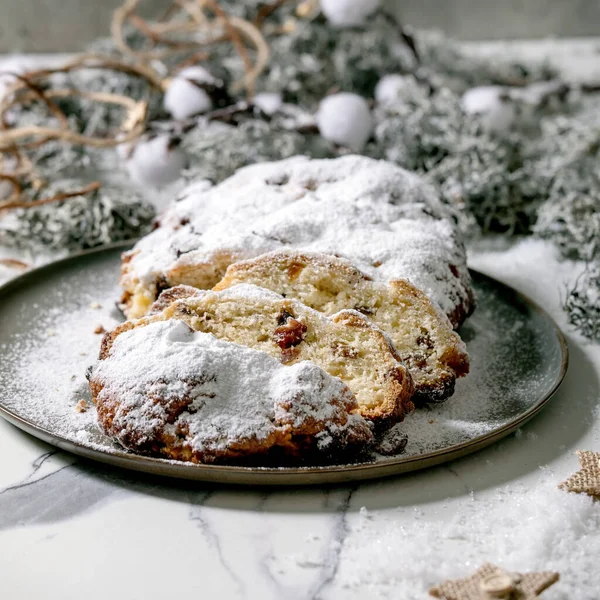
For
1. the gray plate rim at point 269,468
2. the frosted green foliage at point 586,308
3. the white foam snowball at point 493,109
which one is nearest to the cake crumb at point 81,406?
the gray plate rim at point 269,468

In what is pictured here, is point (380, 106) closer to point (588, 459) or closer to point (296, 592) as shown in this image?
point (588, 459)

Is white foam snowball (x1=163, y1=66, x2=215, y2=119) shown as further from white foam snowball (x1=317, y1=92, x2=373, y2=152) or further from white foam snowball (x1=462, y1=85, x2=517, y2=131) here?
white foam snowball (x1=462, y1=85, x2=517, y2=131)

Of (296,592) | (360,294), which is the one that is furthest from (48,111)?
(296,592)

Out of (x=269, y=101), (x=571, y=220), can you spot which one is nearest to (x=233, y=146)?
(x=269, y=101)

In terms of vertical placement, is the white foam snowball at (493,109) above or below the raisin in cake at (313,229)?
below

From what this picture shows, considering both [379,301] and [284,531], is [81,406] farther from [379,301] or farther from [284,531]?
[379,301]


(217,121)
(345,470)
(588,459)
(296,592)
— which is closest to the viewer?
(296,592)

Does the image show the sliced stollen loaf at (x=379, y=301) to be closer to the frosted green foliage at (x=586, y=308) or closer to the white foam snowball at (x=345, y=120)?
the frosted green foliage at (x=586, y=308)

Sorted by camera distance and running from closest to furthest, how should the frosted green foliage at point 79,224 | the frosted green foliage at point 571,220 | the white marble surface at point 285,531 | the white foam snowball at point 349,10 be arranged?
the white marble surface at point 285,531 < the frosted green foliage at point 571,220 < the frosted green foliage at point 79,224 < the white foam snowball at point 349,10
